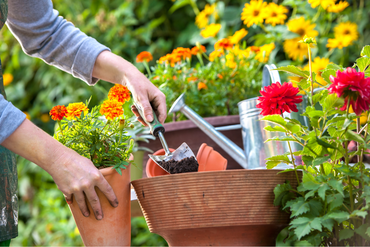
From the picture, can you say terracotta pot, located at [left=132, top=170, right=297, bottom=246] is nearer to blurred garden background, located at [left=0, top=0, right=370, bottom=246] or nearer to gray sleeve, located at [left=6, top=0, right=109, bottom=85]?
gray sleeve, located at [left=6, top=0, right=109, bottom=85]

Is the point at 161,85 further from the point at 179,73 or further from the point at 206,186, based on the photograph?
the point at 206,186

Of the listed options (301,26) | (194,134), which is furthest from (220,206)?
(301,26)

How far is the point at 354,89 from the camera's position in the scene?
492mm

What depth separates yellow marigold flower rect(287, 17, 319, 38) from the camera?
152 centimetres

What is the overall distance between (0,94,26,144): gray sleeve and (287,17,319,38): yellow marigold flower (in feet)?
4.08

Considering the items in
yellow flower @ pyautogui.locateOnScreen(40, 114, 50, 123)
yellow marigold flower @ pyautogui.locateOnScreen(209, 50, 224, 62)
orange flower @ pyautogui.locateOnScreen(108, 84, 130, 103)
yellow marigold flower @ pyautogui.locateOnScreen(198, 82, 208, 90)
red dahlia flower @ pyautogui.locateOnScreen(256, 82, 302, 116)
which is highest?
yellow flower @ pyautogui.locateOnScreen(40, 114, 50, 123)

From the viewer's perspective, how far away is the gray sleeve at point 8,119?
0.57 m

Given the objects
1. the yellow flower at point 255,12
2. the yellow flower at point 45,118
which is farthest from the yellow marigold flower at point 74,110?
the yellow flower at point 45,118

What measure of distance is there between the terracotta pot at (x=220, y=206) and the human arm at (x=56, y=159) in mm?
110

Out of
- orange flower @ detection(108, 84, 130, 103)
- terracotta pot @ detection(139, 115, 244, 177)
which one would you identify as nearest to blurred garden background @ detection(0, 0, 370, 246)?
terracotta pot @ detection(139, 115, 244, 177)

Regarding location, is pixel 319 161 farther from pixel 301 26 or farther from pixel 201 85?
pixel 301 26

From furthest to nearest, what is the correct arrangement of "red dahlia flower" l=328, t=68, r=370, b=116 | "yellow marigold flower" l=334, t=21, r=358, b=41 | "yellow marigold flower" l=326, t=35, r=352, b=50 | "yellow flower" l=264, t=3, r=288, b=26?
"yellow marigold flower" l=334, t=21, r=358, b=41 → "yellow marigold flower" l=326, t=35, r=352, b=50 → "yellow flower" l=264, t=3, r=288, b=26 → "red dahlia flower" l=328, t=68, r=370, b=116

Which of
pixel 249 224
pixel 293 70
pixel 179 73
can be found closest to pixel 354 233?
pixel 249 224

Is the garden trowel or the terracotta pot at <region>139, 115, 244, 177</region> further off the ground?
the terracotta pot at <region>139, 115, 244, 177</region>
